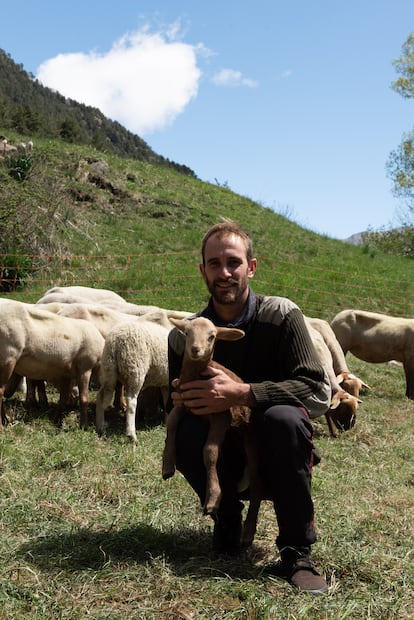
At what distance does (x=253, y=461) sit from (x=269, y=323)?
0.73 meters

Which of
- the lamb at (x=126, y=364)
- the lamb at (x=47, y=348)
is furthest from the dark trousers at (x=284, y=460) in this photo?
the lamb at (x=47, y=348)

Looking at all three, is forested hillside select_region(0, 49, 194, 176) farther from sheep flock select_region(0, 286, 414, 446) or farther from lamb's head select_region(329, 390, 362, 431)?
lamb's head select_region(329, 390, 362, 431)

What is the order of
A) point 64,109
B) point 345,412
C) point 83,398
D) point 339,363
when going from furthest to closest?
point 64,109 < point 339,363 < point 345,412 < point 83,398

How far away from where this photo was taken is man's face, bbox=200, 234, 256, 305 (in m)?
3.44

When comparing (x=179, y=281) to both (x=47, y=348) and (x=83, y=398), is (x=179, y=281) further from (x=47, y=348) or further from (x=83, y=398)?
(x=47, y=348)

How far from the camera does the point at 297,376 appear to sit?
131 inches

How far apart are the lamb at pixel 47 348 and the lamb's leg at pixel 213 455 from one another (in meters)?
3.52

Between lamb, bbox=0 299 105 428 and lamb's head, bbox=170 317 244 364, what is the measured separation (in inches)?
133

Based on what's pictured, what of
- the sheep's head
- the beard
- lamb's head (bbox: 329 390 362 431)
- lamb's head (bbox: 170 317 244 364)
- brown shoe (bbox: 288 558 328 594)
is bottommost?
brown shoe (bbox: 288 558 328 594)

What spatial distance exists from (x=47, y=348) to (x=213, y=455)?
3.71 metres

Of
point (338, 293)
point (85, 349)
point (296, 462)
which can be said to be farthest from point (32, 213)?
A: point (296, 462)

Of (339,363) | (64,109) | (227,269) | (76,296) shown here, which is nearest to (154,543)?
(227,269)

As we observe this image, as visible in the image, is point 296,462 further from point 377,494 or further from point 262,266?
point 262,266

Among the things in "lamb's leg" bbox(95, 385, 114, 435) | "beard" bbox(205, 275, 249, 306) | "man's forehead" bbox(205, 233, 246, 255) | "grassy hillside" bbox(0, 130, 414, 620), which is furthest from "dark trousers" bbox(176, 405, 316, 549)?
"lamb's leg" bbox(95, 385, 114, 435)
